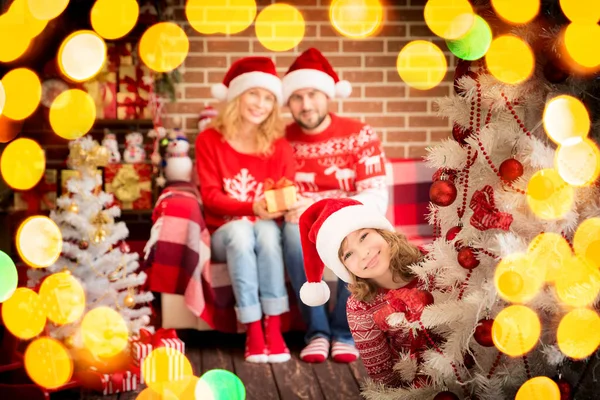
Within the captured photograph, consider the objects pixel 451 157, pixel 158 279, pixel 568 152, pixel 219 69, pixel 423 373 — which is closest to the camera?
pixel 568 152

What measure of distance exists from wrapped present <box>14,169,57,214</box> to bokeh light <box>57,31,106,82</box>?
50 centimetres

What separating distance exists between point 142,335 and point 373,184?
44.3 inches

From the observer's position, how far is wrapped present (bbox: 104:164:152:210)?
353 centimetres

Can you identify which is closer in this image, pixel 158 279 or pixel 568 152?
pixel 568 152

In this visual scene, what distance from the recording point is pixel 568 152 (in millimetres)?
1624

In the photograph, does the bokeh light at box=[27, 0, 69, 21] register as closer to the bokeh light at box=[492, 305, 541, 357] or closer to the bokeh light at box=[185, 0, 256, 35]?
the bokeh light at box=[185, 0, 256, 35]

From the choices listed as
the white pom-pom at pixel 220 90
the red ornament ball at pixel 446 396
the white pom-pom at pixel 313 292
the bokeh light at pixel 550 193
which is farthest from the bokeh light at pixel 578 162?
the white pom-pom at pixel 220 90

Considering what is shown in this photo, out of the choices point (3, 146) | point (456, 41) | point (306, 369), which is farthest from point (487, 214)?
point (3, 146)

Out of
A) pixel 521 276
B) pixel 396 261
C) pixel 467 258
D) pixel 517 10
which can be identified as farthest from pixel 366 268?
pixel 517 10

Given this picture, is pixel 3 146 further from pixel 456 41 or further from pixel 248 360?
pixel 456 41

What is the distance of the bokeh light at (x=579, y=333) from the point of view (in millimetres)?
1627

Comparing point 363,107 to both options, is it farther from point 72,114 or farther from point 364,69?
point 72,114

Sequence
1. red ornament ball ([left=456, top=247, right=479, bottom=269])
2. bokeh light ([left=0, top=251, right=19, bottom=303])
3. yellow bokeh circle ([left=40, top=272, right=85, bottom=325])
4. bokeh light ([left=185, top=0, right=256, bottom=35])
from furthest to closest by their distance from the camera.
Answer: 1. bokeh light ([left=185, top=0, right=256, bottom=35])
2. bokeh light ([left=0, top=251, right=19, bottom=303])
3. yellow bokeh circle ([left=40, top=272, right=85, bottom=325])
4. red ornament ball ([left=456, top=247, right=479, bottom=269])

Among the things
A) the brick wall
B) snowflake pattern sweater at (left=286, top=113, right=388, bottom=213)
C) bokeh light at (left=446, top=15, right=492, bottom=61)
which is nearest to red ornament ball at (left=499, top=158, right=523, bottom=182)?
bokeh light at (left=446, top=15, right=492, bottom=61)
